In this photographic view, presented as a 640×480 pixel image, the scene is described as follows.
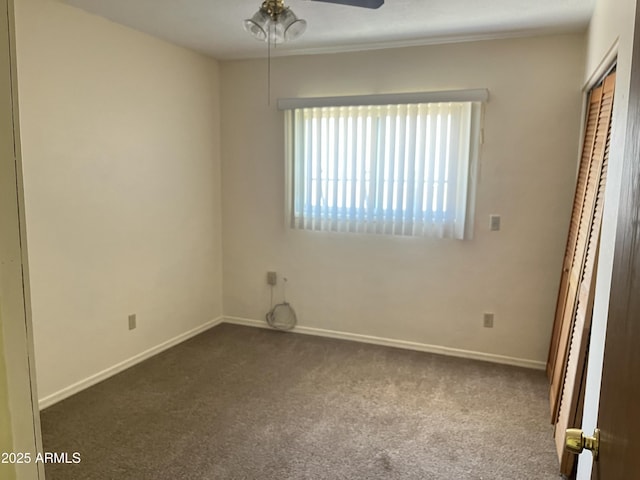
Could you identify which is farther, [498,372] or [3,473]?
[498,372]

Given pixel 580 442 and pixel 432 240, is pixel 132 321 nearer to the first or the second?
pixel 432 240

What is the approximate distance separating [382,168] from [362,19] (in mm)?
1110

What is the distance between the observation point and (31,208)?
2.59 m

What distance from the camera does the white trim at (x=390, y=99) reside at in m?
3.29

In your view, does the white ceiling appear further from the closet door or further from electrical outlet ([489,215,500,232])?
electrical outlet ([489,215,500,232])

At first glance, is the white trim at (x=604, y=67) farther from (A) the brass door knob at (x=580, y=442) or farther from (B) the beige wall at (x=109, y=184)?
(B) the beige wall at (x=109, y=184)

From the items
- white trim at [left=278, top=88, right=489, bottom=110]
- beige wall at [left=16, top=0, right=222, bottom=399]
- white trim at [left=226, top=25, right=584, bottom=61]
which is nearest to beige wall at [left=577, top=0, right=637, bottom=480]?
white trim at [left=226, top=25, right=584, bottom=61]

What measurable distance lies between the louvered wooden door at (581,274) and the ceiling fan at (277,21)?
1305mm

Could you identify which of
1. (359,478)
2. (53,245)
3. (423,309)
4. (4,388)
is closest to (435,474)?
(359,478)

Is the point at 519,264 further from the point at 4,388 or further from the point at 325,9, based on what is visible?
the point at 4,388

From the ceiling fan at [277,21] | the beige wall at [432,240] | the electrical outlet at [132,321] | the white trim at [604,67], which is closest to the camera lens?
the white trim at [604,67]

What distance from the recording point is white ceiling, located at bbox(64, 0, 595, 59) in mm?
2645

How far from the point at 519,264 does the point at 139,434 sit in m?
2.76

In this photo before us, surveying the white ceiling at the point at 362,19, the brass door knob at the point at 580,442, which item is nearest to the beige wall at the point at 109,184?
the white ceiling at the point at 362,19
